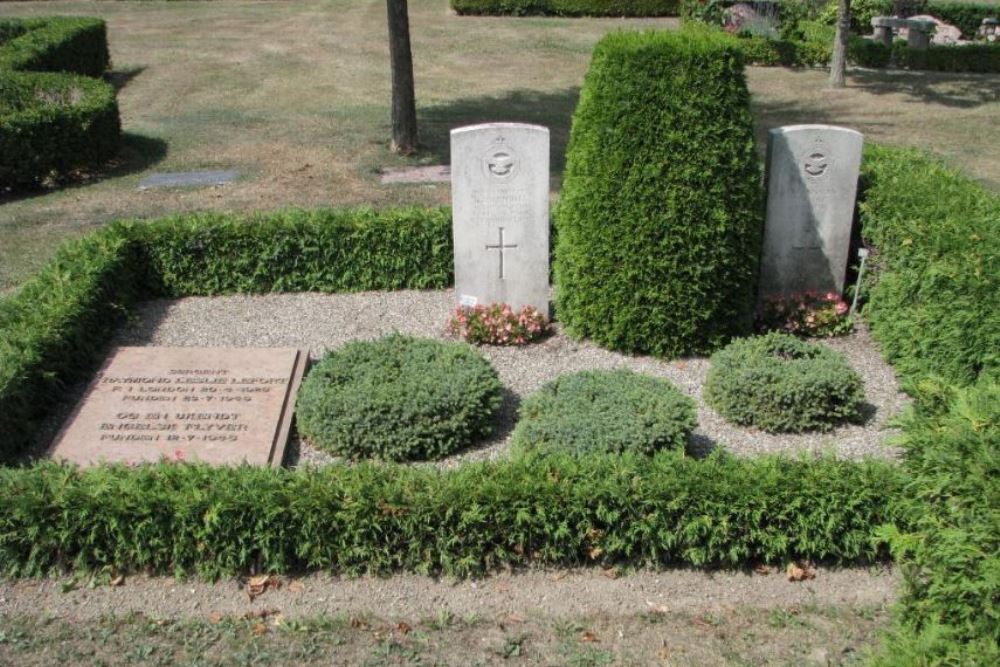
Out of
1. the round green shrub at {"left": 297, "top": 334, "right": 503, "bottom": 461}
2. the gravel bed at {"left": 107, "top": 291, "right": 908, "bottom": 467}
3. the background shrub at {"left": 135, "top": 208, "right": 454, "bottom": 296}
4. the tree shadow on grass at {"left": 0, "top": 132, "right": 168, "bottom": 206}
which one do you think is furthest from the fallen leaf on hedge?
the tree shadow on grass at {"left": 0, "top": 132, "right": 168, "bottom": 206}

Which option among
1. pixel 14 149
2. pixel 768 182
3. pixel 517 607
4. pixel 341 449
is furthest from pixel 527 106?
pixel 517 607

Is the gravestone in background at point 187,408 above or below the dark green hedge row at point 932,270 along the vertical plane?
below

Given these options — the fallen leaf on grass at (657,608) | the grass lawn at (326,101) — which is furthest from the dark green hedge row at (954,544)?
the grass lawn at (326,101)

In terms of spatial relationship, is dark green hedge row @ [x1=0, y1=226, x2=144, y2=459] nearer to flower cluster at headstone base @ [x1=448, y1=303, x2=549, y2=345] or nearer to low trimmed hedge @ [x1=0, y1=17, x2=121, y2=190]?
flower cluster at headstone base @ [x1=448, y1=303, x2=549, y2=345]

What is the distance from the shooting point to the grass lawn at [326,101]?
42.9 feet

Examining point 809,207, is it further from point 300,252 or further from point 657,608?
point 300,252

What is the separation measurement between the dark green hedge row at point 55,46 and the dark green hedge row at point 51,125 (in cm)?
156

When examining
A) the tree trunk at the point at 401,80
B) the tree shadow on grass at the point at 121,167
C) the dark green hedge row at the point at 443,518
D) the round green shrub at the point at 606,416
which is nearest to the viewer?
the dark green hedge row at the point at 443,518

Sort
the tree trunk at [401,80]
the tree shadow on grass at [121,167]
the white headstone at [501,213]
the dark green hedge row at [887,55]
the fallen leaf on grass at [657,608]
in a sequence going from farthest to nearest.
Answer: the dark green hedge row at [887,55], the tree trunk at [401,80], the tree shadow on grass at [121,167], the white headstone at [501,213], the fallen leaf on grass at [657,608]

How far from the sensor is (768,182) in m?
8.77

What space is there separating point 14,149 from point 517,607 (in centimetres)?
1109

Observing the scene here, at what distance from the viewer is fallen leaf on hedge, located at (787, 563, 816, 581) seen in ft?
19.0

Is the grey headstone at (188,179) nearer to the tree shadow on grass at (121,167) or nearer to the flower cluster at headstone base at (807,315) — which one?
the tree shadow on grass at (121,167)

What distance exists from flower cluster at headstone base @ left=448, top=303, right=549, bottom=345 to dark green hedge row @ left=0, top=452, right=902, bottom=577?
114 inches
